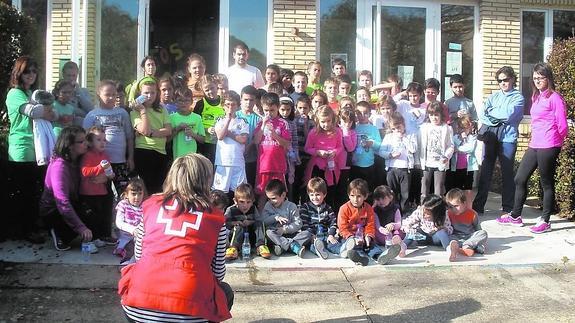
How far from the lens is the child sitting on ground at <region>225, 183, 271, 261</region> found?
18.6 ft

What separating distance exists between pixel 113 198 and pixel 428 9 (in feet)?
22.8

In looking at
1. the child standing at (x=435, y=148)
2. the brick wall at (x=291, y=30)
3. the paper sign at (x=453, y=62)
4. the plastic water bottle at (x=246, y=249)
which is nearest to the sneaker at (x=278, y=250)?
the plastic water bottle at (x=246, y=249)

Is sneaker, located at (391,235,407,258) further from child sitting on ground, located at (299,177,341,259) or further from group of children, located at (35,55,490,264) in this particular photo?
child sitting on ground, located at (299,177,341,259)

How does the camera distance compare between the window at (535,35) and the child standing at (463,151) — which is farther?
the window at (535,35)

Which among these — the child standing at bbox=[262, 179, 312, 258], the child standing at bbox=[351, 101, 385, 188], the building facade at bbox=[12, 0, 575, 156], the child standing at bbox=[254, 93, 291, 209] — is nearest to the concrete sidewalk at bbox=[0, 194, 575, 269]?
the child standing at bbox=[262, 179, 312, 258]

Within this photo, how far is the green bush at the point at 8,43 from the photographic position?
6.17 m

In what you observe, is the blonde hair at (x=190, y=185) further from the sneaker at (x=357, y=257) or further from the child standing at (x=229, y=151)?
the child standing at (x=229, y=151)

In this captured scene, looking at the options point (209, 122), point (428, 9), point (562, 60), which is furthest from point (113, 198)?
point (428, 9)

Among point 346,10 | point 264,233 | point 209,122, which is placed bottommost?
point 264,233

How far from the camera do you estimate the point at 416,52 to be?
1074 centimetres

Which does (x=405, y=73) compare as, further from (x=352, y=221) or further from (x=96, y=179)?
(x=96, y=179)

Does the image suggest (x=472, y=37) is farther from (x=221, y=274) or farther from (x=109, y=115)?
(x=221, y=274)

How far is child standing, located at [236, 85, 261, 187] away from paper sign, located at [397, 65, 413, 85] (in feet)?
15.7

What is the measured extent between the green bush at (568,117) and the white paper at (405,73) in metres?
3.54
